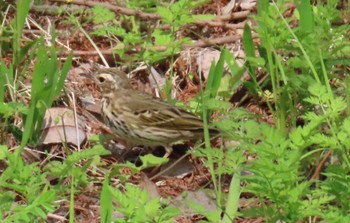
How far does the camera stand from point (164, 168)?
635 centimetres

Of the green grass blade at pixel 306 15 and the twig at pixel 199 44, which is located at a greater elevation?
the green grass blade at pixel 306 15

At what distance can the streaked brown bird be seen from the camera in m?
6.34

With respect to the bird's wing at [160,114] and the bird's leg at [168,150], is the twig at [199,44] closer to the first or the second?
the bird's wing at [160,114]

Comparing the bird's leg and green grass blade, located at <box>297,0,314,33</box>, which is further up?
green grass blade, located at <box>297,0,314,33</box>

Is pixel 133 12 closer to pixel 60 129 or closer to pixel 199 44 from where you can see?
pixel 199 44

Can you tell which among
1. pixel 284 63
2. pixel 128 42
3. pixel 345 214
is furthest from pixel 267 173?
pixel 128 42

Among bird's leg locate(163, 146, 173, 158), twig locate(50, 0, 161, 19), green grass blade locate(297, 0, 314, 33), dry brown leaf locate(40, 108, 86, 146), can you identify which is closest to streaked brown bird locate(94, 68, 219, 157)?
bird's leg locate(163, 146, 173, 158)

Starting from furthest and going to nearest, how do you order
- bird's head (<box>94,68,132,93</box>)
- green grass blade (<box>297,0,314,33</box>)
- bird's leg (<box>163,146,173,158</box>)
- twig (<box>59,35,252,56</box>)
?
twig (<box>59,35,252,56</box>) < bird's head (<box>94,68,132,93</box>) < bird's leg (<box>163,146,173,158</box>) < green grass blade (<box>297,0,314,33</box>)

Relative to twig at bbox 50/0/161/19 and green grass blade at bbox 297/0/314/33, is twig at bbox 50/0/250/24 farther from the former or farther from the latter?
green grass blade at bbox 297/0/314/33

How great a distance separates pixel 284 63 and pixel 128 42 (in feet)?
4.03

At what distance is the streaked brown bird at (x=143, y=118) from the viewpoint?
6344 mm

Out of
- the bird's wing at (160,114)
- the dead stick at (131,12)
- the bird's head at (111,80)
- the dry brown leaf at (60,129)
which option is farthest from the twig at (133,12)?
the dry brown leaf at (60,129)

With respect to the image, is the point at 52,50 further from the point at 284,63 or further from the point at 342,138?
the point at 342,138

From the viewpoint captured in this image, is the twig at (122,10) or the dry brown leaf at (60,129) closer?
the dry brown leaf at (60,129)
